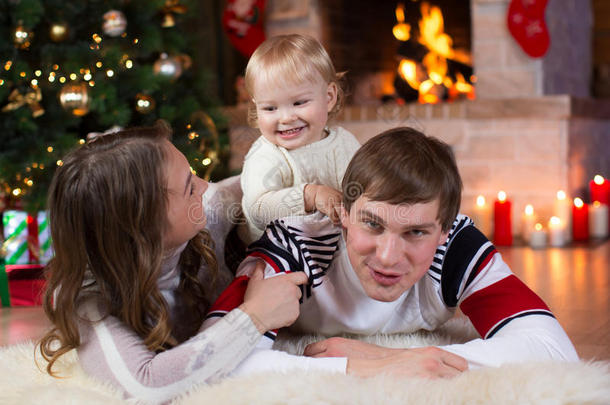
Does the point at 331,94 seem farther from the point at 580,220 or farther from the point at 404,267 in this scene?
the point at 580,220

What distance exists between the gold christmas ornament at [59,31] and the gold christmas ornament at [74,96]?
0.70 ft

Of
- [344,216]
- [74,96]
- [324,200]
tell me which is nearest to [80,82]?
[74,96]

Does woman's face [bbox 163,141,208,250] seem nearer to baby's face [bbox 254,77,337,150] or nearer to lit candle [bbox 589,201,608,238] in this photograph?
baby's face [bbox 254,77,337,150]

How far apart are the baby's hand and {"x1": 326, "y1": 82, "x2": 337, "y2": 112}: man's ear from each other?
0.24 m

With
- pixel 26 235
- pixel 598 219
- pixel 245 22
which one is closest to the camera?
pixel 26 235

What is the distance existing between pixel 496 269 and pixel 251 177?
547 mm

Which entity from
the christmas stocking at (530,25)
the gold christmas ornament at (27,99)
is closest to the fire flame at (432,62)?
the christmas stocking at (530,25)

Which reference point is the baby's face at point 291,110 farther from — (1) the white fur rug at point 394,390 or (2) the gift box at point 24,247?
(2) the gift box at point 24,247

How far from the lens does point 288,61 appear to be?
1.52 metres

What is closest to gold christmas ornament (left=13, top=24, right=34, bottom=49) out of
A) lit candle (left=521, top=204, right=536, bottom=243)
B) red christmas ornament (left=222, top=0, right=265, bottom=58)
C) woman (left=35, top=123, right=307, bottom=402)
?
red christmas ornament (left=222, top=0, right=265, bottom=58)

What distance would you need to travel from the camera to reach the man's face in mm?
1222

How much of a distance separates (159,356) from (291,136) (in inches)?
23.8

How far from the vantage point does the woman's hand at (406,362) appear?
1.15 m

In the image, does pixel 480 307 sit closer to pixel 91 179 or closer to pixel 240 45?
pixel 91 179
